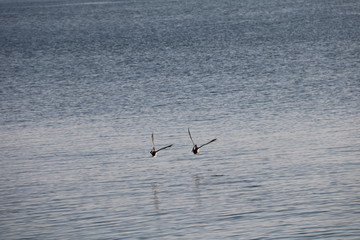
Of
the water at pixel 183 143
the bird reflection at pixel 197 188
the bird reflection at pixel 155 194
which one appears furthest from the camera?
the bird reflection at pixel 197 188

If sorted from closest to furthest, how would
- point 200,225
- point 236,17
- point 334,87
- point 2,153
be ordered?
point 200,225 → point 2,153 → point 334,87 → point 236,17

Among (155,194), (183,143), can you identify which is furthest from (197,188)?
(183,143)

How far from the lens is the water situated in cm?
3288

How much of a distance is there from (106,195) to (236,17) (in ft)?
446

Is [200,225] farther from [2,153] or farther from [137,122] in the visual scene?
[137,122]

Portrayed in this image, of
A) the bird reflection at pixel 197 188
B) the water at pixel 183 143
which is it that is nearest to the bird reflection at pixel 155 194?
the water at pixel 183 143

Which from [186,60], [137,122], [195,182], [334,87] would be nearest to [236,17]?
[186,60]

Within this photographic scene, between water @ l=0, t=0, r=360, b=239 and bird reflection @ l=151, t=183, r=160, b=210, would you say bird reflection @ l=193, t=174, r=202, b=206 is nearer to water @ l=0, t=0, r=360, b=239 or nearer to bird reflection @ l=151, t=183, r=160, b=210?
water @ l=0, t=0, r=360, b=239

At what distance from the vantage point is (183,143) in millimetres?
48062

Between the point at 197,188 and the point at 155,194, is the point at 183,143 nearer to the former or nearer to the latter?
the point at 197,188

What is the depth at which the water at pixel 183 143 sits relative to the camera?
32.9 metres

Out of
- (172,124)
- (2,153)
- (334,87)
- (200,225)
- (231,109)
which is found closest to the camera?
(200,225)

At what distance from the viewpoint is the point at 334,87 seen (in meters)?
66.5

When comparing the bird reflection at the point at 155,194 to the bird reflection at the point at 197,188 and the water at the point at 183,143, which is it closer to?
the water at the point at 183,143
